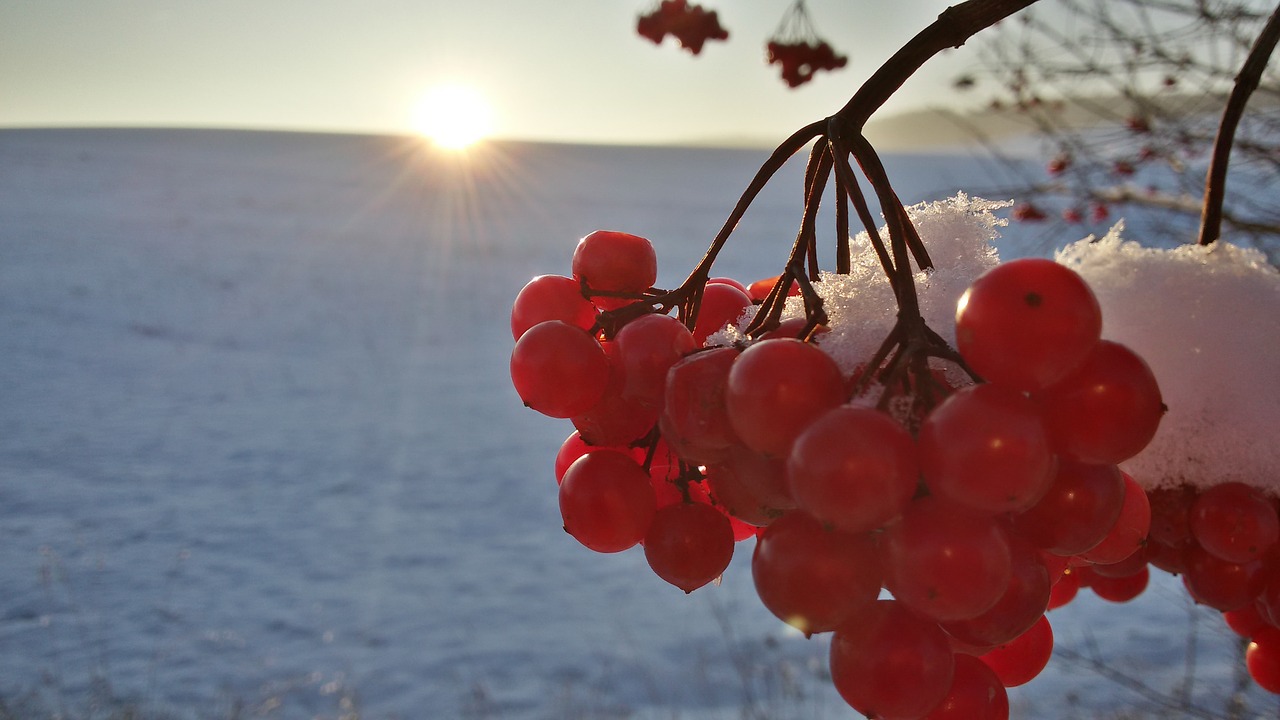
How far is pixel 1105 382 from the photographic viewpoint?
0.42m

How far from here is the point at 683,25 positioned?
10.7 feet

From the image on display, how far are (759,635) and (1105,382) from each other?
381cm

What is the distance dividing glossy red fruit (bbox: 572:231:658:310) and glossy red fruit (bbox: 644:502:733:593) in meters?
0.15

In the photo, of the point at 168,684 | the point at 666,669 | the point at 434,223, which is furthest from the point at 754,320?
the point at 434,223

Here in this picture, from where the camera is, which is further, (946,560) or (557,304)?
(557,304)

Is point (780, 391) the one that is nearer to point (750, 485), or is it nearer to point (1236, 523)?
point (750, 485)

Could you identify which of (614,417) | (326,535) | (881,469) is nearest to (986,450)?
(881,469)

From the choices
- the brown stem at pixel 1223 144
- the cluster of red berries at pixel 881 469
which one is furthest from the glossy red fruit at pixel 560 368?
the brown stem at pixel 1223 144

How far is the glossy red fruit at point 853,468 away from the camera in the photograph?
1.27 feet

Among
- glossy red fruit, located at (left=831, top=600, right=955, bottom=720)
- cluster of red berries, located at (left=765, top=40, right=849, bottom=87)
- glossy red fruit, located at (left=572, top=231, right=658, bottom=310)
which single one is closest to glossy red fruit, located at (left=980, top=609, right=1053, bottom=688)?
glossy red fruit, located at (left=831, top=600, right=955, bottom=720)

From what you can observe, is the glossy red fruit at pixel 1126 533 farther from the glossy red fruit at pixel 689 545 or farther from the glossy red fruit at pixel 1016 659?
the glossy red fruit at pixel 689 545

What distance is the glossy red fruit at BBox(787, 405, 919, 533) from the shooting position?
39 centimetres

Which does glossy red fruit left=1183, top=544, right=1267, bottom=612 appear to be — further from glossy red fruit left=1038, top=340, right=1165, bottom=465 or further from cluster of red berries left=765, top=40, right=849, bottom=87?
cluster of red berries left=765, top=40, right=849, bottom=87

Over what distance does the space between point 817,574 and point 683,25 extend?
315 centimetres
